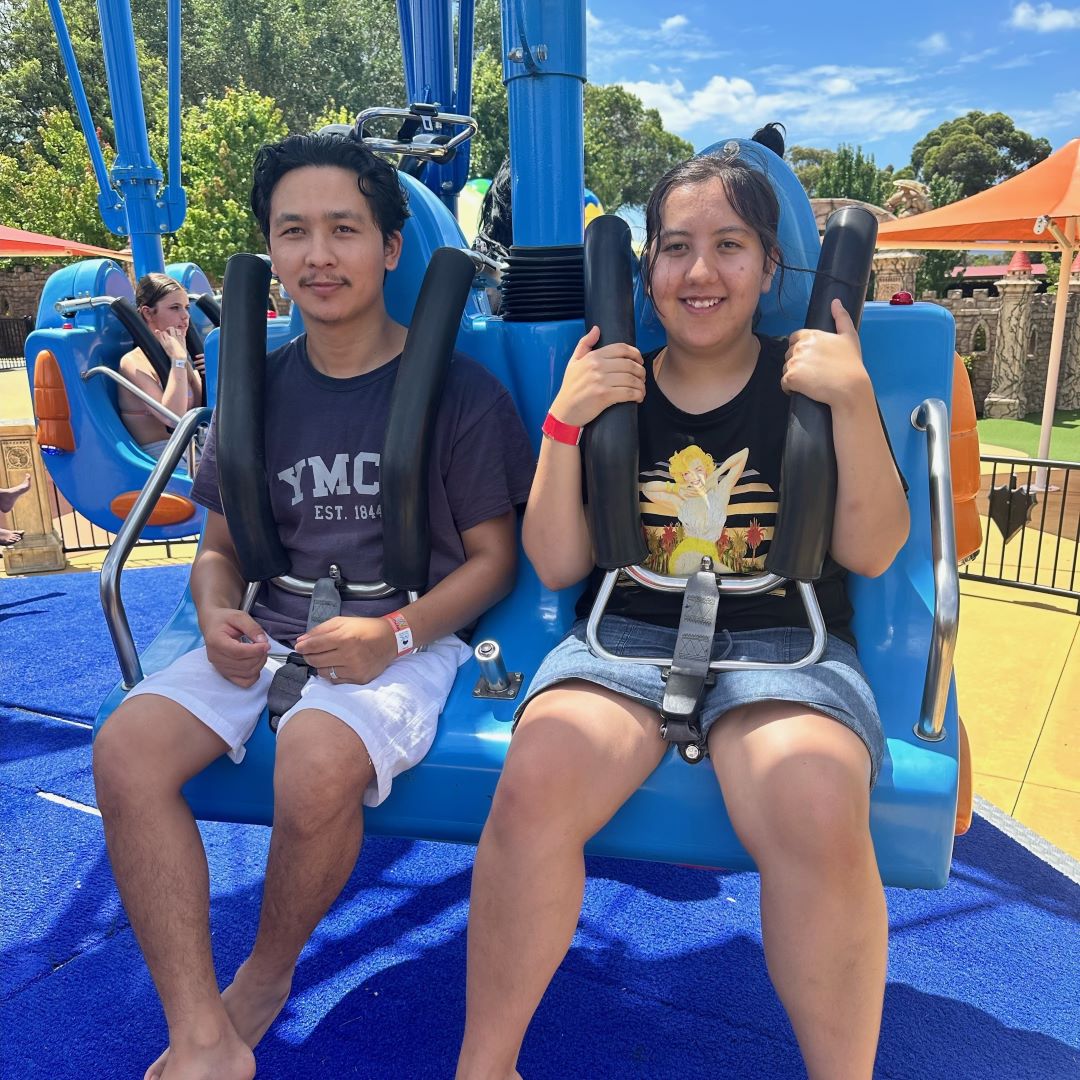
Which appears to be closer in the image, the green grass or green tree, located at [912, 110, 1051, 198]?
the green grass

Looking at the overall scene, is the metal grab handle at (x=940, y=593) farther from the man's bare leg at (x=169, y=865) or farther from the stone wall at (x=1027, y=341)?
the stone wall at (x=1027, y=341)

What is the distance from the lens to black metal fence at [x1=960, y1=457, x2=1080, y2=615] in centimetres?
463

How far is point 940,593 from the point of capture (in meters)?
1.40

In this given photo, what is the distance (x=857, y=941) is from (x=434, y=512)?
0.98 m

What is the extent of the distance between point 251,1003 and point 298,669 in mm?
543

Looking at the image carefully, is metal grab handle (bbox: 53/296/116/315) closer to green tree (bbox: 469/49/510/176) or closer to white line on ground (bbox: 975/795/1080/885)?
white line on ground (bbox: 975/795/1080/885)

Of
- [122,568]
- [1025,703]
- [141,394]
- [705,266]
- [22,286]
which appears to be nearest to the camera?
[705,266]

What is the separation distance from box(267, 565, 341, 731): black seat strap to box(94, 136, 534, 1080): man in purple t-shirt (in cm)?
3

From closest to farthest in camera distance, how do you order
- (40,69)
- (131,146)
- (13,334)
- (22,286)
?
(131,146), (13,334), (22,286), (40,69)

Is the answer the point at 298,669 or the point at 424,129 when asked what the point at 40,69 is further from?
the point at 298,669

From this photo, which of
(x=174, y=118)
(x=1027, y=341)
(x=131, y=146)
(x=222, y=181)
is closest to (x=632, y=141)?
(x=222, y=181)

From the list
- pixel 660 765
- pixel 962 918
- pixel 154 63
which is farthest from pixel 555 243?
pixel 154 63

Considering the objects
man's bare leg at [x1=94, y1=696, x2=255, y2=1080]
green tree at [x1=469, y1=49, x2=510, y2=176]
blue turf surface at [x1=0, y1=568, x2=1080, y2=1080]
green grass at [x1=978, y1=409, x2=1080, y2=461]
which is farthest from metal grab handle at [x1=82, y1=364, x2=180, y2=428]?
green tree at [x1=469, y1=49, x2=510, y2=176]

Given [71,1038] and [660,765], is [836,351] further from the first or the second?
[71,1038]
